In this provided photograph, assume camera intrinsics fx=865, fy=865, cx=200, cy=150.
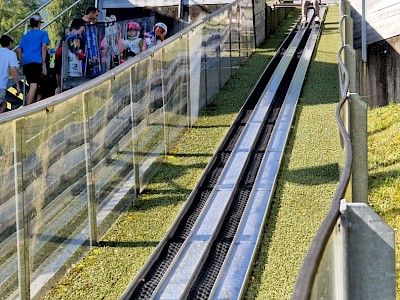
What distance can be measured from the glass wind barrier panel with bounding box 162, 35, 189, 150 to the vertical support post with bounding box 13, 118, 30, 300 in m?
4.25

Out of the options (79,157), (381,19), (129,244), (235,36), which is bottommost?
(129,244)

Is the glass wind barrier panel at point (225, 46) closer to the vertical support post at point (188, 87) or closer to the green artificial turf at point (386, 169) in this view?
the green artificial turf at point (386, 169)

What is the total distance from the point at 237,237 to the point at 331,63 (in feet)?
32.9

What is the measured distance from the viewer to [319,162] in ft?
30.2

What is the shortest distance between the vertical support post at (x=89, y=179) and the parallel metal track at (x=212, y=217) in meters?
0.59

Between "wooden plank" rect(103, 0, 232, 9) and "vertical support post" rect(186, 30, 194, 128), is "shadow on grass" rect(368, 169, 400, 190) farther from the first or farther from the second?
"wooden plank" rect(103, 0, 232, 9)

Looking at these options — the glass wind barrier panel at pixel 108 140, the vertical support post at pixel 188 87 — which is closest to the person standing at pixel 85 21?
the vertical support post at pixel 188 87

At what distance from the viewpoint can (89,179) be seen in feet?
23.0

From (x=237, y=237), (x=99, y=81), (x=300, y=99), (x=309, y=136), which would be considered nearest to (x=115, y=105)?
(x=99, y=81)

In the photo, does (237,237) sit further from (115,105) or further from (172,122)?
(172,122)

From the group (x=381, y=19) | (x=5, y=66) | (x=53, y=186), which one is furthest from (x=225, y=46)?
(x=53, y=186)

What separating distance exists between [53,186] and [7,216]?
0.88 meters

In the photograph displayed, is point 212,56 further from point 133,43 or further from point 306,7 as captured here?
point 306,7

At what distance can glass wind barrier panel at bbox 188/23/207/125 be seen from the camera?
1153 centimetres
